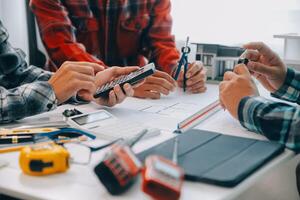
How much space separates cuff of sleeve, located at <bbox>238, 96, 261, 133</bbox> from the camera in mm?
909

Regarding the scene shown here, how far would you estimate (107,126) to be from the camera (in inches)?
36.5

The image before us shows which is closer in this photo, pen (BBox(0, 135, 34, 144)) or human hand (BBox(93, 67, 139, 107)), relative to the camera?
pen (BBox(0, 135, 34, 144))

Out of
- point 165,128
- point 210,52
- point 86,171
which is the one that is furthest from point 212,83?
point 86,171

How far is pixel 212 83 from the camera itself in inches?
61.2

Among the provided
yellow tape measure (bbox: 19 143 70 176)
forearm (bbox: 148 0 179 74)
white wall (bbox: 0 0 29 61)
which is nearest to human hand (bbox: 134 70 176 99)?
forearm (bbox: 148 0 179 74)

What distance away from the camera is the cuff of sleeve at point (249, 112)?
909mm

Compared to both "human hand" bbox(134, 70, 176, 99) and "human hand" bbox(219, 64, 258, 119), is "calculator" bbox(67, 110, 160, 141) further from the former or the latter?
"human hand" bbox(134, 70, 176, 99)

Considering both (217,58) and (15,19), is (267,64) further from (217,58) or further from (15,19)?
(15,19)

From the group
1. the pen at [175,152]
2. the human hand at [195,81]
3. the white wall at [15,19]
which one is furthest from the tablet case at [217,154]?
the white wall at [15,19]

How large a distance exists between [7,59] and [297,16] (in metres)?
1.12

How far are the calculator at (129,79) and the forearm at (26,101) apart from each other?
0.51 feet

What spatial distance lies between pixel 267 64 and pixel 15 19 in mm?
1381

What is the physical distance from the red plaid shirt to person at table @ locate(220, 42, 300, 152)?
45cm

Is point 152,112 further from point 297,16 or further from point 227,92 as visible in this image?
point 297,16
